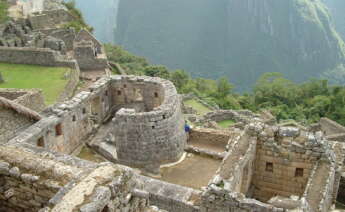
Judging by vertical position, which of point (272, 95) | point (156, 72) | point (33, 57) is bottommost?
point (272, 95)

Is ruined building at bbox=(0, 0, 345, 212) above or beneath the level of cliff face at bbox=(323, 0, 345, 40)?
beneath

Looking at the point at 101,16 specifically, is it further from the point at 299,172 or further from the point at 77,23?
the point at 299,172

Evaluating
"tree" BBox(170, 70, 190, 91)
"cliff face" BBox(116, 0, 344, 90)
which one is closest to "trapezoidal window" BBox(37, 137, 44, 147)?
"tree" BBox(170, 70, 190, 91)

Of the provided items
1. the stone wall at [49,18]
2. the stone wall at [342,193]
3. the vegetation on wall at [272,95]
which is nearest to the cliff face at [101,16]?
the vegetation on wall at [272,95]

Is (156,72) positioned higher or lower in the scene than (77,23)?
lower

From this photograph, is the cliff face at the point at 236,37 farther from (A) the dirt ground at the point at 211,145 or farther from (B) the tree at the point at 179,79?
(A) the dirt ground at the point at 211,145

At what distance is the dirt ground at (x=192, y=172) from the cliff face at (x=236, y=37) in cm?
8997

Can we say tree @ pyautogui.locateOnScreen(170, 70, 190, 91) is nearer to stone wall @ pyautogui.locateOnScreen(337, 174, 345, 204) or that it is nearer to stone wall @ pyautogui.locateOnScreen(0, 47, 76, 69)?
stone wall @ pyautogui.locateOnScreen(0, 47, 76, 69)

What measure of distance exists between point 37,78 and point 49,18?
562 inches

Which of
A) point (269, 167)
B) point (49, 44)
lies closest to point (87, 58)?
point (49, 44)

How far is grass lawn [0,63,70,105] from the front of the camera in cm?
1742

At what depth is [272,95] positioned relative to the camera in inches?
1909

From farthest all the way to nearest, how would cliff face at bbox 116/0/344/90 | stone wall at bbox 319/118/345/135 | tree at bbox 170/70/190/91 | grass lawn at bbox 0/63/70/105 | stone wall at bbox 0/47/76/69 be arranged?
cliff face at bbox 116/0/344/90, tree at bbox 170/70/190/91, stone wall at bbox 319/118/345/135, stone wall at bbox 0/47/76/69, grass lawn at bbox 0/63/70/105

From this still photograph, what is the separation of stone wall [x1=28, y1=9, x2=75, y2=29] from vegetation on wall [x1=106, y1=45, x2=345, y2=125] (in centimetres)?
687
